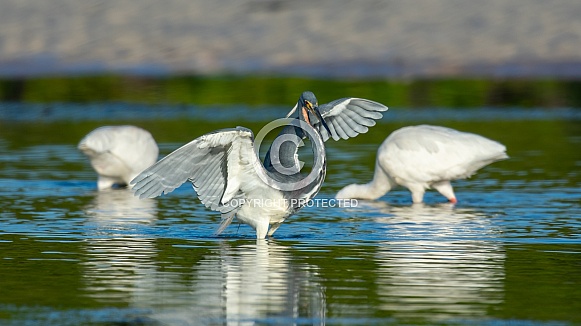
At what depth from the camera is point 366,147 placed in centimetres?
1809

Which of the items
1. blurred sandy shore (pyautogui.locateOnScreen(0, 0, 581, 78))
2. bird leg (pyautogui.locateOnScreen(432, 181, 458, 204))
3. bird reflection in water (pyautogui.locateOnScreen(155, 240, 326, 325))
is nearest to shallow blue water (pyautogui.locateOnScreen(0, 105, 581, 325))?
bird reflection in water (pyautogui.locateOnScreen(155, 240, 326, 325))

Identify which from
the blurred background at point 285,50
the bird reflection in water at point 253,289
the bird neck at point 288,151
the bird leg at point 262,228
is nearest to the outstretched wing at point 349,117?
the bird neck at point 288,151

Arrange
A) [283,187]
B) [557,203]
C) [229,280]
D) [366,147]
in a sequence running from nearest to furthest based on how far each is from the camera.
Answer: [229,280], [283,187], [557,203], [366,147]

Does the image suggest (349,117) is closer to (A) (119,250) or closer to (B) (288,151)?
(B) (288,151)

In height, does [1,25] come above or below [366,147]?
above

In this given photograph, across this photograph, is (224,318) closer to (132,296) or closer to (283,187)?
(132,296)

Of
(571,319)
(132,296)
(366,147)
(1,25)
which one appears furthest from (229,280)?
(1,25)

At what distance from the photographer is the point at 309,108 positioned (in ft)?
33.7

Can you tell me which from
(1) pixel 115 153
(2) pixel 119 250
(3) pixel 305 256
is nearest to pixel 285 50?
(1) pixel 115 153

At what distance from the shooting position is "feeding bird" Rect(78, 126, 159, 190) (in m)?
14.1

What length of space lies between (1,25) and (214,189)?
59.4 ft

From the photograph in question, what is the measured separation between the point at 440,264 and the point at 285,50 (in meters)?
16.9

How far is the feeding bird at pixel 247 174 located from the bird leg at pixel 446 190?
9.17 ft

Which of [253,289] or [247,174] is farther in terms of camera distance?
[247,174]
